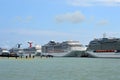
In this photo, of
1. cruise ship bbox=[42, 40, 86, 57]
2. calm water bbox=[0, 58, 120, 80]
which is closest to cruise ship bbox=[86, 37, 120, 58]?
cruise ship bbox=[42, 40, 86, 57]

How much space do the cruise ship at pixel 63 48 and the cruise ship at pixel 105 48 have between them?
8270mm

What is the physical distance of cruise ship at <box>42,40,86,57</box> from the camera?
174875 mm

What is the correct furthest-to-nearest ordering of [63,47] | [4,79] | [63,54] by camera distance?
1. [63,47]
2. [63,54]
3. [4,79]

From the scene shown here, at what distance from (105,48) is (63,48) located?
90.7 ft

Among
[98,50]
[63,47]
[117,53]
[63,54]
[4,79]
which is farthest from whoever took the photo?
[63,47]

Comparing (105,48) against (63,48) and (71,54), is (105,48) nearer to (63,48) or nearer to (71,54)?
(71,54)

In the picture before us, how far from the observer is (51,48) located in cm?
18812

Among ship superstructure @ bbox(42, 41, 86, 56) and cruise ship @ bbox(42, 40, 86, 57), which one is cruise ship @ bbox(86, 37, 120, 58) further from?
ship superstructure @ bbox(42, 41, 86, 56)

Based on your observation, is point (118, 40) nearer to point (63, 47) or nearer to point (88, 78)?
point (63, 47)

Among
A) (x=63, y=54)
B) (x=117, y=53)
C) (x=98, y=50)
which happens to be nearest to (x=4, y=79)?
(x=117, y=53)

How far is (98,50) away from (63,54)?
1807cm

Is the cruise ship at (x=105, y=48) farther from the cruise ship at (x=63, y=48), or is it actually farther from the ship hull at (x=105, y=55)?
the cruise ship at (x=63, y=48)

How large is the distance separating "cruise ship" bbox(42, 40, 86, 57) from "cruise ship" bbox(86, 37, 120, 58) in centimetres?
827

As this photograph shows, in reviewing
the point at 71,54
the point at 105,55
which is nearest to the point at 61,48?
the point at 71,54
